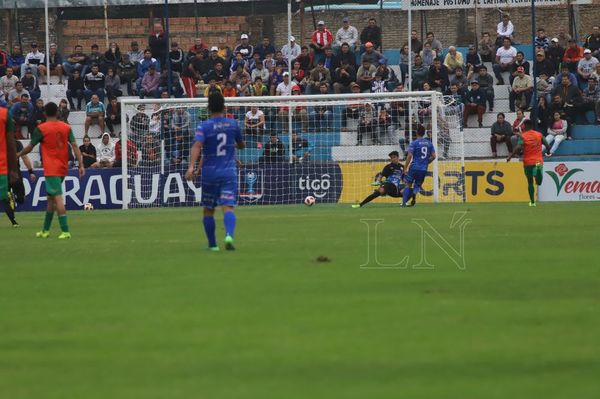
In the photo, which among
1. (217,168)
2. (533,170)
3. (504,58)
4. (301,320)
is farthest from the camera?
(504,58)

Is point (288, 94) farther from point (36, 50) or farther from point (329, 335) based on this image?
point (329, 335)

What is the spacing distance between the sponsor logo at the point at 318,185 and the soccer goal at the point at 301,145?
0.10ft

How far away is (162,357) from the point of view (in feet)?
25.5

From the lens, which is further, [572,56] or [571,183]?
[572,56]

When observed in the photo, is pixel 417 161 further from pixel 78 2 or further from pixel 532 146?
pixel 78 2

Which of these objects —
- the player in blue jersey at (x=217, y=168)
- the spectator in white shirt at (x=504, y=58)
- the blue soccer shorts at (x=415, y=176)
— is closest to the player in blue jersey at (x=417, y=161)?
the blue soccer shorts at (x=415, y=176)

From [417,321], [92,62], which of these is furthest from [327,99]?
[417,321]

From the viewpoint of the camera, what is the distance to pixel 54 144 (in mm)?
19438

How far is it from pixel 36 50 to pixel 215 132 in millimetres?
24911

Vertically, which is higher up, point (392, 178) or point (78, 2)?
point (78, 2)

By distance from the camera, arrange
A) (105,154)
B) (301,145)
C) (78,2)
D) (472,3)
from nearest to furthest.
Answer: (301,145)
(105,154)
(472,3)
(78,2)

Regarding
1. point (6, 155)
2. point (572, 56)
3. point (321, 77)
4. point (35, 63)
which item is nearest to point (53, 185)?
point (6, 155)

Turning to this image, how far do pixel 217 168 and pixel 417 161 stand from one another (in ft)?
50.1

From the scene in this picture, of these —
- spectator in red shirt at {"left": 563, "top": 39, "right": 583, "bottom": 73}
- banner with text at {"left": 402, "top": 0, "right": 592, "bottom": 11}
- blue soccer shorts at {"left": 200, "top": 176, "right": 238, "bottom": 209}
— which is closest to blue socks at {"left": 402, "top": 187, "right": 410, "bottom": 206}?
spectator in red shirt at {"left": 563, "top": 39, "right": 583, "bottom": 73}
